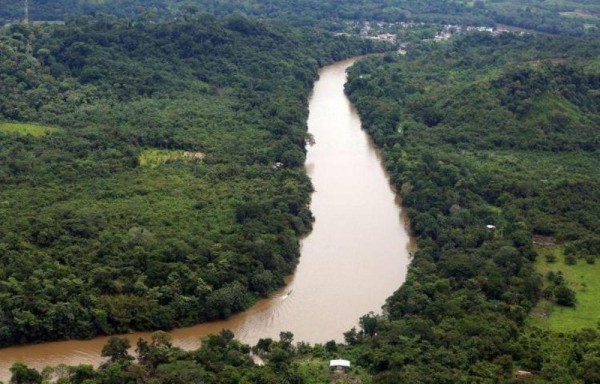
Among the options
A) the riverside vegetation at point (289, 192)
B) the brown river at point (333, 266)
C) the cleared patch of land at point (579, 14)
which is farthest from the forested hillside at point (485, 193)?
the cleared patch of land at point (579, 14)

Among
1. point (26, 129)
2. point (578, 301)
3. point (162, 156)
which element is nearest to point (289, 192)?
point (162, 156)

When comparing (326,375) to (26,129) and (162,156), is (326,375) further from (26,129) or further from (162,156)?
(26,129)

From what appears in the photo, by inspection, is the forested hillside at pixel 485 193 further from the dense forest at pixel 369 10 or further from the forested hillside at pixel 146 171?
the dense forest at pixel 369 10

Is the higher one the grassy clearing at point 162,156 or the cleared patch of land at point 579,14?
the cleared patch of land at point 579,14

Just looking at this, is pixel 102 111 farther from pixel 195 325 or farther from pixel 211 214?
pixel 195 325

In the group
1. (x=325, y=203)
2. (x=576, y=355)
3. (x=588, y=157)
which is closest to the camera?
(x=576, y=355)

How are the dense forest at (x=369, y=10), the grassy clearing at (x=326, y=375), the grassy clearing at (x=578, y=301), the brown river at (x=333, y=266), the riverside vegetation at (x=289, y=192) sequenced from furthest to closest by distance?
1. the dense forest at (x=369, y=10)
2. the grassy clearing at (x=578, y=301)
3. the brown river at (x=333, y=266)
4. the riverside vegetation at (x=289, y=192)
5. the grassy clearing at (x=326, y=375)

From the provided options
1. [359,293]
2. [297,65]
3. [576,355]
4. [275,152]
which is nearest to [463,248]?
[359,293]
